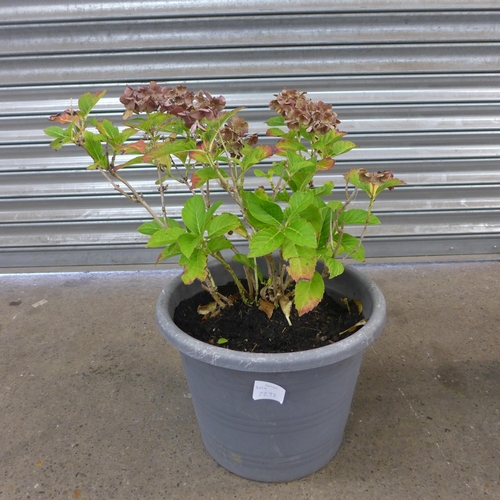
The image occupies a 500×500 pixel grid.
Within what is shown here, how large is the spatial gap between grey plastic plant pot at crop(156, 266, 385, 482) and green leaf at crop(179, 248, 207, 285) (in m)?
0.16

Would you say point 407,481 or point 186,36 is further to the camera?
point 186,36

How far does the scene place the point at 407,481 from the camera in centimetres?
137

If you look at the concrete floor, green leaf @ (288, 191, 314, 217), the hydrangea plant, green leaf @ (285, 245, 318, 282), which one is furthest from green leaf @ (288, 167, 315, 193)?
the concrete floor

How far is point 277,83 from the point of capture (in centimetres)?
227

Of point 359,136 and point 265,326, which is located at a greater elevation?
point 359,136

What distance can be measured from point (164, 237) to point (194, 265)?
4.4 inches

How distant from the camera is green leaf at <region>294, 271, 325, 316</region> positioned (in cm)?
112

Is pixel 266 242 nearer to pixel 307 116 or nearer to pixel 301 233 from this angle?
pixel 301 233

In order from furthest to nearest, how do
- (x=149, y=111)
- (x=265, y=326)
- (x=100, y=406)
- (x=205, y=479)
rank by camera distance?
(x=100, y=406) < (x=205, y=479) < (x=265, y=326) < (x=149, y=111)

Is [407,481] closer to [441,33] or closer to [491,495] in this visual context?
[491,495]

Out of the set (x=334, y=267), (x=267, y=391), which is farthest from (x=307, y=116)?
(x=267, y=391)

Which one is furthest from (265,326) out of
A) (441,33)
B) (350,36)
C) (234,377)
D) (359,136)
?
(441,33)

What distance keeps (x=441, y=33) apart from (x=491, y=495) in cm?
207

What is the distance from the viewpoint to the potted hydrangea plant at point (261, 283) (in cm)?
104
